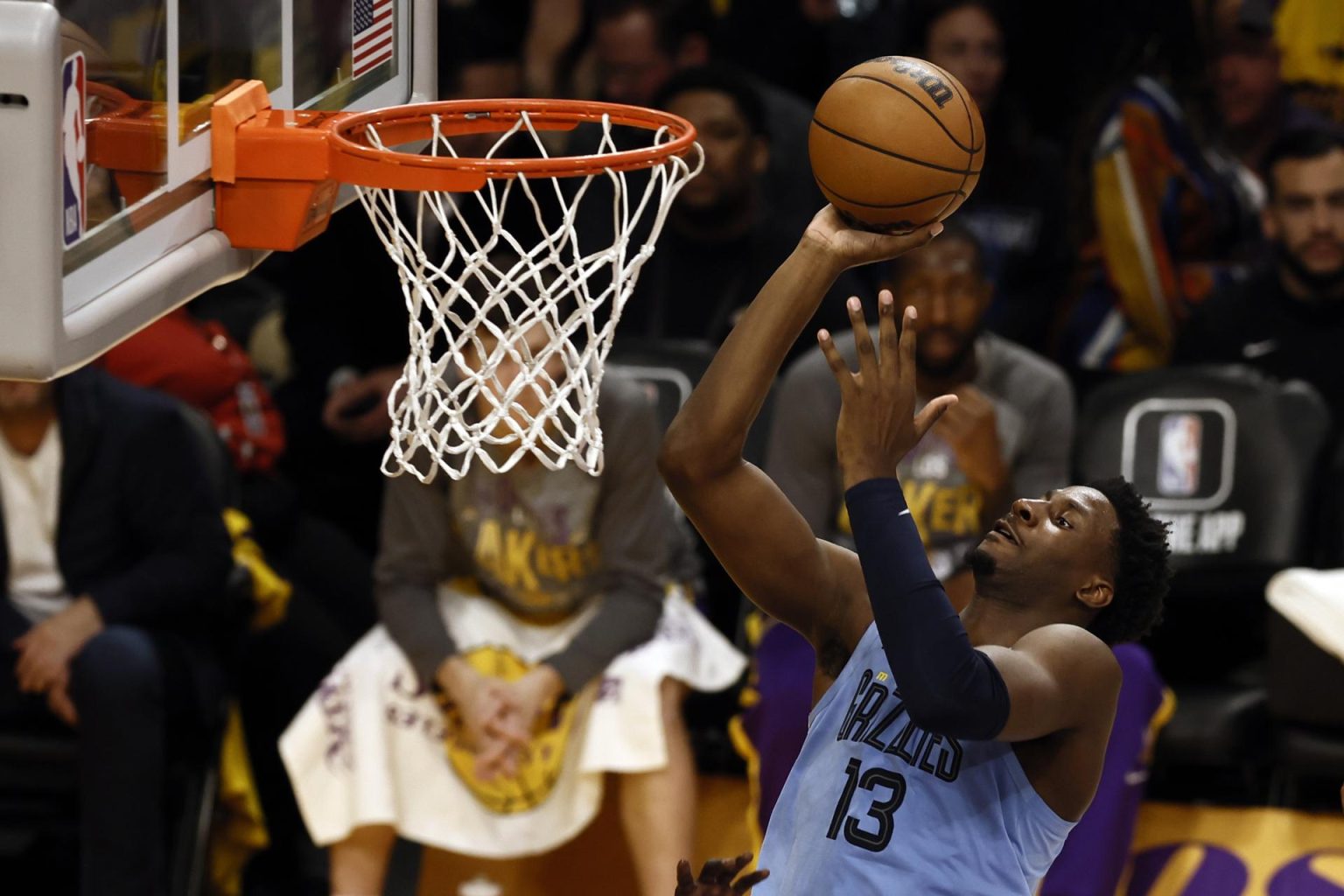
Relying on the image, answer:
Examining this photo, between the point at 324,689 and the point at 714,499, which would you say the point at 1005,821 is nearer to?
the point at 714,499

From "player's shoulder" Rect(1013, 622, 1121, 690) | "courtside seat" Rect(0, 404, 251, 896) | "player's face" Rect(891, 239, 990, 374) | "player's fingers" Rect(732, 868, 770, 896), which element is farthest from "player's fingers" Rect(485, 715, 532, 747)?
"player's shoulder" Rect(1013, 622, 1121, 690)

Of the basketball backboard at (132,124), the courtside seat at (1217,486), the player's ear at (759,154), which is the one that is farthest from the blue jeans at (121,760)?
the courtside seat at (1217,486)

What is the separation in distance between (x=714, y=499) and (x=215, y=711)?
2322mm

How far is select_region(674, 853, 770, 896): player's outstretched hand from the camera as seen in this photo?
252 centimetres

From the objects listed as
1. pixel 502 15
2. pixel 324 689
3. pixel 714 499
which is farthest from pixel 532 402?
pixel 502 15

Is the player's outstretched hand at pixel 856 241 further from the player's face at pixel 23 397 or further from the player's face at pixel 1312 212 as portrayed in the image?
the player's face at pixel 1312 212

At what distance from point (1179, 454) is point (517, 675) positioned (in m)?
1.69

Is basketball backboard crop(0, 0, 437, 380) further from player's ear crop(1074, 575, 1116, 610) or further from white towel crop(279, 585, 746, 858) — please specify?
white towel crop(279, 585, 746, 858)

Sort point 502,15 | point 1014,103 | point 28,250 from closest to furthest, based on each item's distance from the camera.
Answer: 1. point 28,250
2. point 1014,103
3. point 502,15

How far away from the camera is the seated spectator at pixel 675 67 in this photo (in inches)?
216

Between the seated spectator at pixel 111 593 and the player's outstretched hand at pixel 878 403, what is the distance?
8.03 feet

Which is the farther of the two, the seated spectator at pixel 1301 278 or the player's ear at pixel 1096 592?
the seated spectator at pixel 1301 278

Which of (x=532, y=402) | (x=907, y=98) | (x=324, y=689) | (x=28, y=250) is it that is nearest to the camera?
(x=28, y=250)

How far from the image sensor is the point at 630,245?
16.9ft
